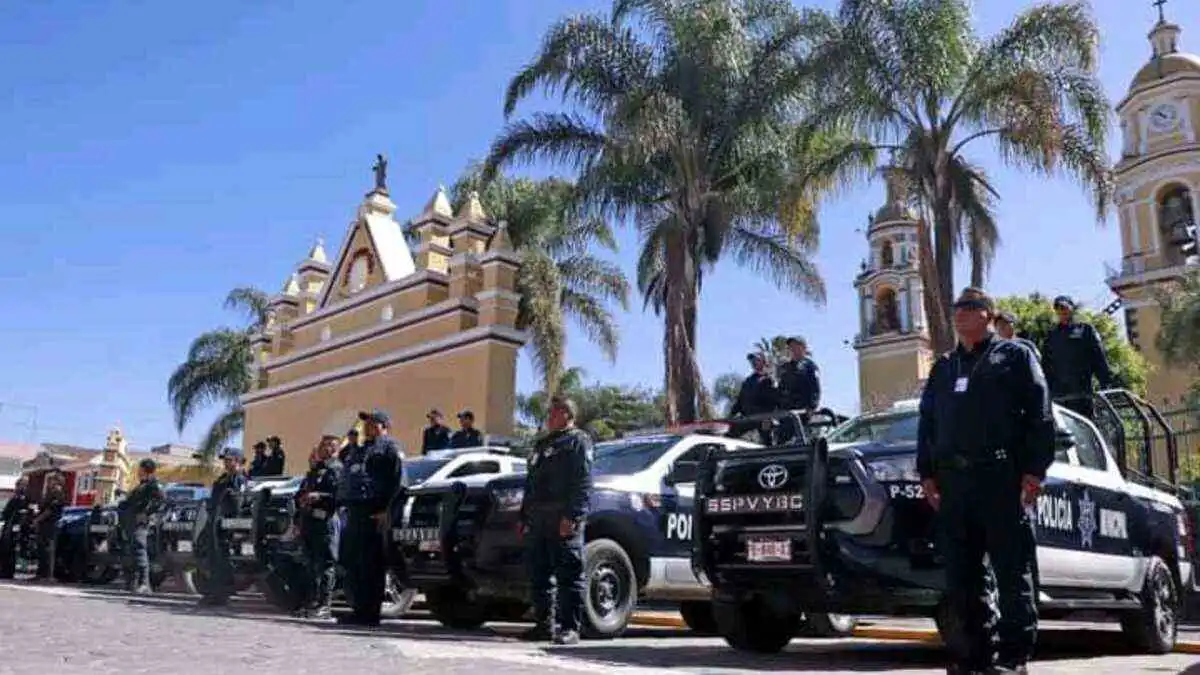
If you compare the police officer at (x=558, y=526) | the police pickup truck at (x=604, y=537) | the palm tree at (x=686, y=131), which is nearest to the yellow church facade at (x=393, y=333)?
the palm tree at (x=686, y=131)

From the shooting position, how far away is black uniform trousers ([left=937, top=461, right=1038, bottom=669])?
16.1 feet

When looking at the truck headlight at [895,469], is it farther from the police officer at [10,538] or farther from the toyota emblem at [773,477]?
the police officer at [10,538]

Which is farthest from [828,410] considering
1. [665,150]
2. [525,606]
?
[665,150]

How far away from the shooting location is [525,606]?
32.8 feet

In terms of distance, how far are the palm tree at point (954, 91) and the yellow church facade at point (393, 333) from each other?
835cm

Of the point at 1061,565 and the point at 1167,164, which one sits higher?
the point at 1167,164

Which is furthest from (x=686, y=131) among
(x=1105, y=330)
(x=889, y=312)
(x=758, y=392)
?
(x=889, y=312)

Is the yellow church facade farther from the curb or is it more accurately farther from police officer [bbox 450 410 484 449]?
the curb

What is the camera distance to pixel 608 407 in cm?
4653

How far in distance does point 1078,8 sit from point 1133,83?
32.7 meters

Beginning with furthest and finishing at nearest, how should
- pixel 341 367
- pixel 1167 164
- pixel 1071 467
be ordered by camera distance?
1. pixel 1167 164
2. pixel 341 367
3. pixel 1071 467

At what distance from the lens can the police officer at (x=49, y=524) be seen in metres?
16.2

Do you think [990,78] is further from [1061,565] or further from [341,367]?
[341,367]

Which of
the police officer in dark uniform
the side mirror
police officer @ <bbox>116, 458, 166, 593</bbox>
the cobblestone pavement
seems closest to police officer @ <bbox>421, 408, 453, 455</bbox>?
police officer @ <bbox>116, 458, 166, 593</bbox>
